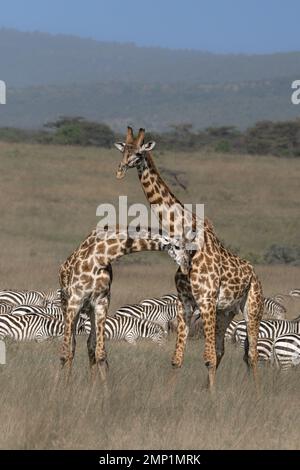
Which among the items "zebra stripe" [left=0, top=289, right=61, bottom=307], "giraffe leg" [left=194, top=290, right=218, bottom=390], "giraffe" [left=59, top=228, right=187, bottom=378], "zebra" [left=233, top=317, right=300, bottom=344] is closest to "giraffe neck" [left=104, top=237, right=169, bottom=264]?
"giraffe" [left=59, top=228, right=187, bottom=378]

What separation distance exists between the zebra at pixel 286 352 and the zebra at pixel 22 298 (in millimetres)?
7206

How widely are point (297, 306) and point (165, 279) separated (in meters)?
4.55

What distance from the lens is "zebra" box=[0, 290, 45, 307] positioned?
19578mm

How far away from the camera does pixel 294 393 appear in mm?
10805

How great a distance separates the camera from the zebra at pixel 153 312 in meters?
17.0

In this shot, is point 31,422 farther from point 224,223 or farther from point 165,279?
point 224,223

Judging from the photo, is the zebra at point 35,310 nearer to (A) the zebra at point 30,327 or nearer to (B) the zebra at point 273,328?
(A) the zebra at point 30,327

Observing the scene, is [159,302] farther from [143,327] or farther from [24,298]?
[24,298]

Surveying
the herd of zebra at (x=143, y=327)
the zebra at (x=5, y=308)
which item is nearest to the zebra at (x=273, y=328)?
the herd of zebra at (x=143, y=327)

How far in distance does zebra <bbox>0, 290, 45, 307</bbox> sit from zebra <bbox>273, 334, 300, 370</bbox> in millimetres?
7206

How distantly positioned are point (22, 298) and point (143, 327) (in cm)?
443

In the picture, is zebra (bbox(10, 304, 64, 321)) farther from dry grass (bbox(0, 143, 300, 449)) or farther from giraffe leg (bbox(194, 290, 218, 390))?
giraffe leg (bbox(194, 290, 218, 390))

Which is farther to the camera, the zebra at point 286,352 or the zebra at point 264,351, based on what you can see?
the zebra at point 264,351

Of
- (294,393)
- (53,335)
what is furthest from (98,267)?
(53,335)
